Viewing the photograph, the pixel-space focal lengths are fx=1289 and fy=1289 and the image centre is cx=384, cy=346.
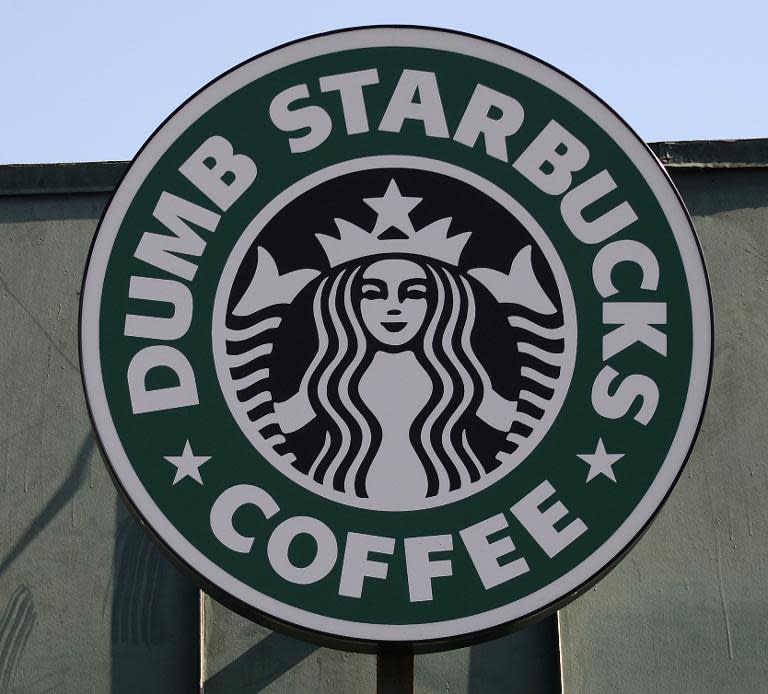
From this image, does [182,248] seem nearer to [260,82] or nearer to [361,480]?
[260,82]

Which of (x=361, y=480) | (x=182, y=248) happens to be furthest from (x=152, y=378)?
(x=361, y=480)

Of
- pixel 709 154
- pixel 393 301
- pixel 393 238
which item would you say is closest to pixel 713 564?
pixel 709 154

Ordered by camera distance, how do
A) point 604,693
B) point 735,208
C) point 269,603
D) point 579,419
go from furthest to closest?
point 735,208 → point 604,693 → point 579,419 → point 269,603

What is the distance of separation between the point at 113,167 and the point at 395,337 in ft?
8.77

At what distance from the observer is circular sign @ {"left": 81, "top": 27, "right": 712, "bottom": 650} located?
14.8 ft

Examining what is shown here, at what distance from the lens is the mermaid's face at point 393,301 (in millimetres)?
4969

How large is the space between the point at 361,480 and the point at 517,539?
0.60 meters

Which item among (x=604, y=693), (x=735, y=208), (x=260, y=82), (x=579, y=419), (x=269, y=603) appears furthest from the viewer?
(x=735, y=208)

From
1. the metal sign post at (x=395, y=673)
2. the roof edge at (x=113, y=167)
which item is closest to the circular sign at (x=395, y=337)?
the metal sign post at (x=395, y=673)

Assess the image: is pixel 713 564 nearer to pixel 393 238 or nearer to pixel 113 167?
pixel 393 238

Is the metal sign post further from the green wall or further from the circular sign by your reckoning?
the green wall

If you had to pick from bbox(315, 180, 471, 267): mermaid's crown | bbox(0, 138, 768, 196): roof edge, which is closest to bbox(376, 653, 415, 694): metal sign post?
bbox(315, 180, 471, 267): mermaid's crown

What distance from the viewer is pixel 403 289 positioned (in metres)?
4.99

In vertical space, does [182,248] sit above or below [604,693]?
above
